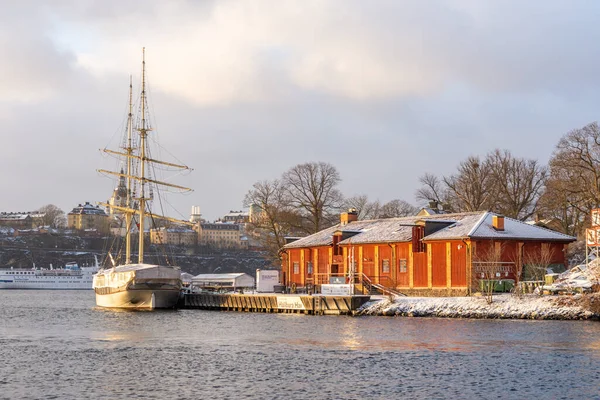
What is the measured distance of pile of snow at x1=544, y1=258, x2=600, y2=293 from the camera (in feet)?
167

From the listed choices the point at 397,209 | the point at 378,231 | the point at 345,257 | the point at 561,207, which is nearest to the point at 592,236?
the point at 378,231

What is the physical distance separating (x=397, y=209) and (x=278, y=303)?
54.9 m

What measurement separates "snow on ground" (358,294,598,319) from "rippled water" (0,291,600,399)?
219 centimetres

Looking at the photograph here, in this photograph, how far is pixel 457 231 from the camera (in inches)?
2443

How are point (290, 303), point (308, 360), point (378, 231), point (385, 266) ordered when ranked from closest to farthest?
1. point (308, 360)
2. point (290, 303)
3. point (385, 266)
4. point (378, 231)

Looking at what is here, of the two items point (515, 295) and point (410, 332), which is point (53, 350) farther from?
point (515, 295)

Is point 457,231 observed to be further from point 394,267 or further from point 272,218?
point 272,218

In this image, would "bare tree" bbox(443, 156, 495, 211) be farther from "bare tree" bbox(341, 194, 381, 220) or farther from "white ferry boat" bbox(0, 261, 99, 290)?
"white ferry boat" bbox(0, 261, 99, 290)

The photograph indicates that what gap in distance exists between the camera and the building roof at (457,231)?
201 ft

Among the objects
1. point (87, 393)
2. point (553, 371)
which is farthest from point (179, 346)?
point (553, 371)

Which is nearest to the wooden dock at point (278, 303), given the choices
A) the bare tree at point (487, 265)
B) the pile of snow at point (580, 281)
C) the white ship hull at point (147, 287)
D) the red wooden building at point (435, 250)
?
the white ship hull at point (147, 287)

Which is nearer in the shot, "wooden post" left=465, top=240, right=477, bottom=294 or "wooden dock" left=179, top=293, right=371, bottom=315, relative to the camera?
"wooden dock" left=179, top=293, right=371, bottom=315

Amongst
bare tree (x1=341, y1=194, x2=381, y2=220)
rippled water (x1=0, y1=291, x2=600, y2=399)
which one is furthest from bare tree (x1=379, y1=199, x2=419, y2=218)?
rippled water (x1=0, y1=291, x2=600, y2=399)

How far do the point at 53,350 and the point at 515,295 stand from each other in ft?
91.9
